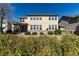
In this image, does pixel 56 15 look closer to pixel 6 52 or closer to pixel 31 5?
pixel 31 5

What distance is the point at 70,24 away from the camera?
7992 mm

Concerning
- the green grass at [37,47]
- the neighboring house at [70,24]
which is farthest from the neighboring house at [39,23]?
the green grass at [37,47]

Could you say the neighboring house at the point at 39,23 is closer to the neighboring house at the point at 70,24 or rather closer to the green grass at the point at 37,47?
the neighboring house at the point at 70,24

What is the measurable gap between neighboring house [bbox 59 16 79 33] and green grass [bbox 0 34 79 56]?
1264 mm

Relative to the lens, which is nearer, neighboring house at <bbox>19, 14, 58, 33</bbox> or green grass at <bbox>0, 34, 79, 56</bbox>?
green grass at <bbox>0, 34, 79, 56</bbox>

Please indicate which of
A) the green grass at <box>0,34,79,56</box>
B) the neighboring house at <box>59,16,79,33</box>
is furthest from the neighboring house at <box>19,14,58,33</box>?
the green grass at <box>0,34,79,56</box>

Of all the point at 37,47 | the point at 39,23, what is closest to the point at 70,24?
the point at 39,23

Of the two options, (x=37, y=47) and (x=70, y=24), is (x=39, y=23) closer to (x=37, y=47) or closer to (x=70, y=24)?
(x=70, y=24)

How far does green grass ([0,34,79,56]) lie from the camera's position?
5.47 m

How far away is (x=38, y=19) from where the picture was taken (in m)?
8.95

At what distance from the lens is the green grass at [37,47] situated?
18.0 feet

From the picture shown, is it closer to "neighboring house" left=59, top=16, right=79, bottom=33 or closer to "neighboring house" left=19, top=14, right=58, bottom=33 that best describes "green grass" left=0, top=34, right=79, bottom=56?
"neighboring house" left=59, top=16, right=79, bottom=33

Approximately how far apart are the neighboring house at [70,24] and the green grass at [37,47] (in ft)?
4.15

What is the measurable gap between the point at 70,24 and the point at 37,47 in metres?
2.70
